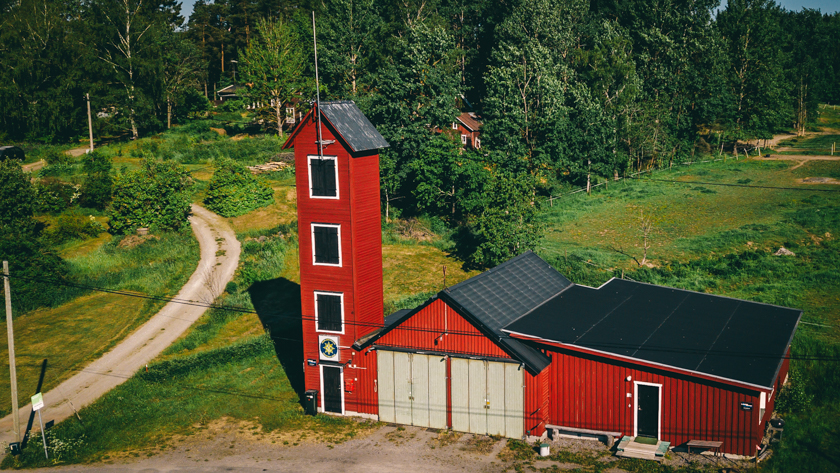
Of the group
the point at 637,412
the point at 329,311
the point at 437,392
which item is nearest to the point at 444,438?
the point at 437,392

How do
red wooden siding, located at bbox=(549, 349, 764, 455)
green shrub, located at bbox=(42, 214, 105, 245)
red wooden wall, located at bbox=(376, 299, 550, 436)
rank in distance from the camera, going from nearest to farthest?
1. red wooden siding, located at bbox=(549, 349, 764, 455)
2. red wooden wall, located at bbox=(376, 299, 550, 436)
3. green shrub, located at bbox=(42, 214, 105, 245)

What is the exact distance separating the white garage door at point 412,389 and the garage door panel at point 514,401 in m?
2.93

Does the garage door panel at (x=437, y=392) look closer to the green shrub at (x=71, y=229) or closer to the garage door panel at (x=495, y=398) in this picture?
the garage door panel at (x=495, y=398)

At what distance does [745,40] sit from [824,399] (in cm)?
6546

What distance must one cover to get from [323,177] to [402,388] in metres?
10.4

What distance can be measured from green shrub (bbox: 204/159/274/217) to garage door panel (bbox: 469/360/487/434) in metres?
37.9

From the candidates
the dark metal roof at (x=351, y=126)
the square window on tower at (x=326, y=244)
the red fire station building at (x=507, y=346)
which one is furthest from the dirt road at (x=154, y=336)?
the dark metal roof at (x=351, y=126)

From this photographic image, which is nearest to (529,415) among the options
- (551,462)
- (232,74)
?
(551,462)

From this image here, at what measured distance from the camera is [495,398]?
29.4 m

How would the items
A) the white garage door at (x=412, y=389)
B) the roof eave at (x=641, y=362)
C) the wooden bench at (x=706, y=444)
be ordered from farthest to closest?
1. the white garage door at (x=412, y=389)
2. the wooden bench at (x=706, y=444)
3. the roof eave at (x=641, y=362)

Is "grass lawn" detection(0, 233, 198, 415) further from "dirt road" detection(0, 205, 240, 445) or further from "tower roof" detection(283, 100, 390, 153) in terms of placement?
"tower roof" detection(283, 100, 390, 153)

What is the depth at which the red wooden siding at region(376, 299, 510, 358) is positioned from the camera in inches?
1160

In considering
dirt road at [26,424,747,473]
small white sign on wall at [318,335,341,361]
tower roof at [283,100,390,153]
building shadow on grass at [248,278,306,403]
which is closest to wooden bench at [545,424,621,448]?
dirt road at [26,424,747,473]

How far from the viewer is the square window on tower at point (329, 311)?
1282 inches
